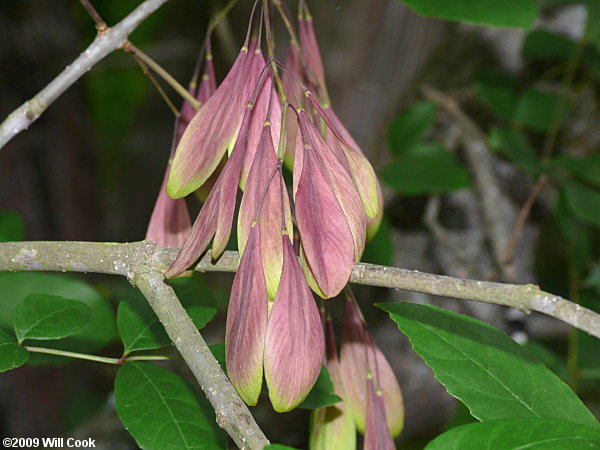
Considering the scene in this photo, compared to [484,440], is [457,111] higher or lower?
higher

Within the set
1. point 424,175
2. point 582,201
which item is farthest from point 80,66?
point 582,201

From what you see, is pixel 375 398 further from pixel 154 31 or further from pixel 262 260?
pixel 154 31

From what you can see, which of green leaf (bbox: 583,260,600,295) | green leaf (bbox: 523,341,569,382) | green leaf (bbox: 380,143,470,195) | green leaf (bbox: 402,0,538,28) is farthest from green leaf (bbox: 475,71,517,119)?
green leaf (bbox: 402,0,538,28)

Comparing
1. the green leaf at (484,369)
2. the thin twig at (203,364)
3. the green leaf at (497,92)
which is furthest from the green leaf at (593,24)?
the thin twig at (203,364)

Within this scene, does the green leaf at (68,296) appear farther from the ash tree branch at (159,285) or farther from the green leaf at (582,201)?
the green leaf at (582,201)

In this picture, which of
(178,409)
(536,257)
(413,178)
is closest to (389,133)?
(413,178)

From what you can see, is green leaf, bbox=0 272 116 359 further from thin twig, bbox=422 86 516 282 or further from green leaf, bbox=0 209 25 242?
thin twig, bbox=422 86 516 282

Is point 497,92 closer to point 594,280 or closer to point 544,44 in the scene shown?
point 544,44
